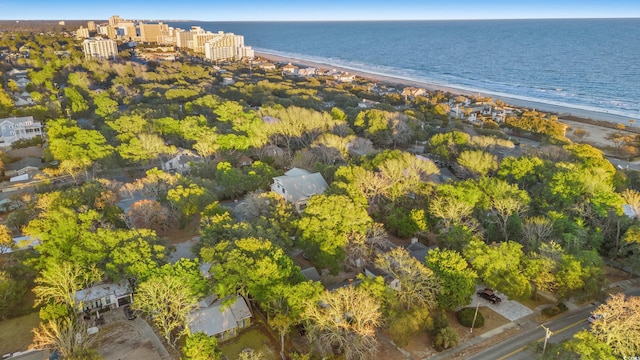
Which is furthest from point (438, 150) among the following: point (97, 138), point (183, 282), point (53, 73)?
point (53, 73)

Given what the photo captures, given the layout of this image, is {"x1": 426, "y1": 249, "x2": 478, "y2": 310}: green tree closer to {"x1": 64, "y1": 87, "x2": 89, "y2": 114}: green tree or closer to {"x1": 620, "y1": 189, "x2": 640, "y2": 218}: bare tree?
{"x1": 620, "y1": 189, "x2": 640, "y2": 218}: bare tree

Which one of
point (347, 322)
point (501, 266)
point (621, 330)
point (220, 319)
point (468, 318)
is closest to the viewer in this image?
point (621, 330)

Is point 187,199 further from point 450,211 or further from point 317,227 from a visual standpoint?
point 450,211

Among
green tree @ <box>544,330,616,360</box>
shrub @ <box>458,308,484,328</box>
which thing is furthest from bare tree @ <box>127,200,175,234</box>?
green tree @ <box>544,330,616,360</box>

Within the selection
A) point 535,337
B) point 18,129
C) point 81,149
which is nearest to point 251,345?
point 535,337

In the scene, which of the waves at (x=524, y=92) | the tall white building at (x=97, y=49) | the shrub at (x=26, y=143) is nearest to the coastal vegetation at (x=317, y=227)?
the shrub at (x=26, y=143)

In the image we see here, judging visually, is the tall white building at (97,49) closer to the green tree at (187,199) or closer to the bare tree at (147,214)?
the green tree at (187,199)
